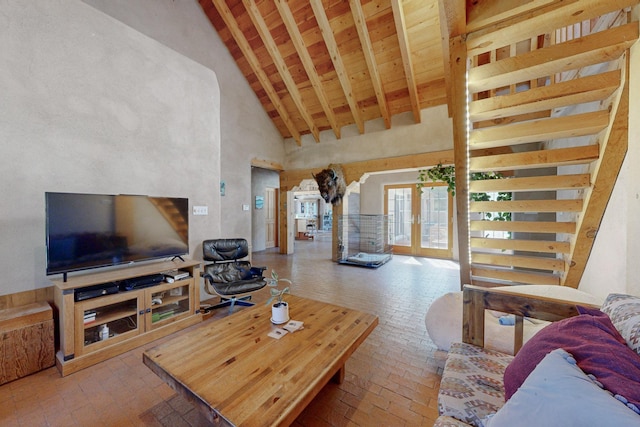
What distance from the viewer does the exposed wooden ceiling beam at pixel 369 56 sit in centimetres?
350

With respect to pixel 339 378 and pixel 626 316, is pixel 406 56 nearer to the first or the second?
pixel 626 316

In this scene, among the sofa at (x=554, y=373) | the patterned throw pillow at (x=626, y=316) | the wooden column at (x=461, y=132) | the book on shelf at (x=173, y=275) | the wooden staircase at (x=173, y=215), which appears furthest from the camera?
the wooden staircase at (x=173, y=215)

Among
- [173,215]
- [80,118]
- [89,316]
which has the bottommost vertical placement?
[89,316]

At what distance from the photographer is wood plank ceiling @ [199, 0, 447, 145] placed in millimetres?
3727

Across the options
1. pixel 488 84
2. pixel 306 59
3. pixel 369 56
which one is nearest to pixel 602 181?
pixel 488 84

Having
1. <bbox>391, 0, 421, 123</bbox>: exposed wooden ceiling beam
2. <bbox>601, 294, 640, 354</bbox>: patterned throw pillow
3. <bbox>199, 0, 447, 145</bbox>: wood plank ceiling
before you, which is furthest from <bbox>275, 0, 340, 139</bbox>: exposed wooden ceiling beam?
<bbox>601, 294, 640, 354</bbox>: patterned throw pillow

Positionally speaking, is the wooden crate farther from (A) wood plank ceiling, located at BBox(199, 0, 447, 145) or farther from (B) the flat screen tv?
(A) wood plank ceiling, located at BBox(199, 0, 447, 145)

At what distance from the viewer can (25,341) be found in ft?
6.19

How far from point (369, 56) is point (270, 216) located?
17.9 feet

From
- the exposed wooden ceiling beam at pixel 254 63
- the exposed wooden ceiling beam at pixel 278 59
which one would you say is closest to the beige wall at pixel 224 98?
the exposed wooden ceiling beam at pixel 254 63

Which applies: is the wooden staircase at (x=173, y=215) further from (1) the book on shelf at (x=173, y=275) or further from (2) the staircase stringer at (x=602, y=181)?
(2) the staircase stringer at (x=602, y=181)

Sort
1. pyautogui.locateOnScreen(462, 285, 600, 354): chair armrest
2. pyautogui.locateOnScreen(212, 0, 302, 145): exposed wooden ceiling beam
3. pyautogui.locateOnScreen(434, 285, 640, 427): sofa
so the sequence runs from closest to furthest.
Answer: pyautogui.locateOnScreen(434, 285, 640, 427): sofa
pyautogui.locateOnScreen(462, 285, 600, 354): chair armrest
pyautogui.locateOnScreen(212, 0, 302, 145): exposed wooden ceiling beam

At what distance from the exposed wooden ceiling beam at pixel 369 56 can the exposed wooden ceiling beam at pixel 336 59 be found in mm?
421

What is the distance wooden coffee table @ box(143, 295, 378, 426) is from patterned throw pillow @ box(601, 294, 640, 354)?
120 cm
